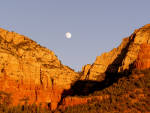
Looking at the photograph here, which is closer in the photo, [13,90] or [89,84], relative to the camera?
[13,90]

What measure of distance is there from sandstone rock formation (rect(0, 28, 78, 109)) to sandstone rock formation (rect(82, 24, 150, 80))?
9.40 meters

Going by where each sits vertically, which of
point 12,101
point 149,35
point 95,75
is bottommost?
point 12,101

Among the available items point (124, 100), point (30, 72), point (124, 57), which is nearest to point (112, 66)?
point (124, 57)

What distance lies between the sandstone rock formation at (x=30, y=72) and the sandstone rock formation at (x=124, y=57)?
9.40m

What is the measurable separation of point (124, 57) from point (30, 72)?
28.9m

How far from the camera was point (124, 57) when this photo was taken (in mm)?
112812

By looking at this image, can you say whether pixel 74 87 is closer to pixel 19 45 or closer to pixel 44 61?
pixel 44 61

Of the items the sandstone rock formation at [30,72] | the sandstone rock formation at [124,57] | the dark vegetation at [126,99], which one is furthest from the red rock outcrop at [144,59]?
the sandstone rock formation at [30,72]

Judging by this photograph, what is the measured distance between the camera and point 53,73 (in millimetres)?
127312

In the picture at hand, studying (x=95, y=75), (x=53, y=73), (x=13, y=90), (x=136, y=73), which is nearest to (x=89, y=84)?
(x=95, y=75)

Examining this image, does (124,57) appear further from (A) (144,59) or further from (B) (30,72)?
(B) (30,72)

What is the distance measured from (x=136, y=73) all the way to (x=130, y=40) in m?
27.0

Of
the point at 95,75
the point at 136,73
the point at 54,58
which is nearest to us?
the point at 136,73

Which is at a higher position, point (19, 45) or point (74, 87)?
point (19, 45)
